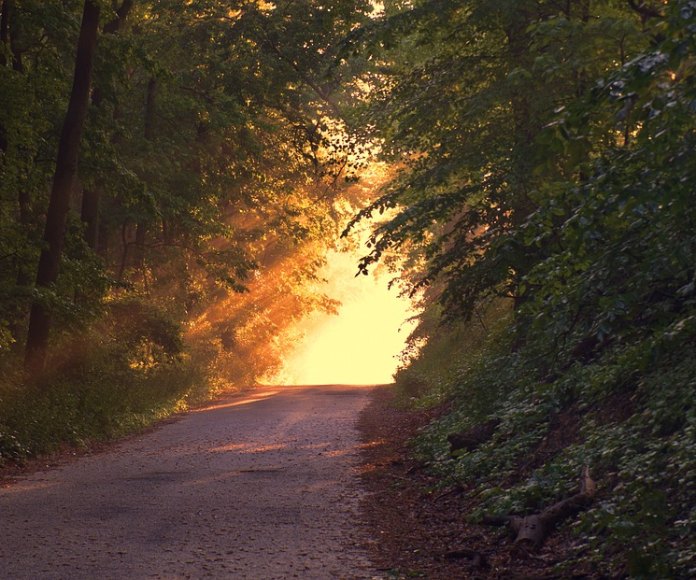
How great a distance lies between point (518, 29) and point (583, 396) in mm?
7513

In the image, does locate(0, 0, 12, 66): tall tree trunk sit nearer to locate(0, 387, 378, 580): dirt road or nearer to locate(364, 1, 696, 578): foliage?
locate(364, 1, 696, 578): foliage

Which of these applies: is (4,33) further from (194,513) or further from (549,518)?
(549,518)

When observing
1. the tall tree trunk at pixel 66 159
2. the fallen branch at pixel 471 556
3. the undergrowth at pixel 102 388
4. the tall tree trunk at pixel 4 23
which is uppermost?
the tall tree trunk at pixel 4 23

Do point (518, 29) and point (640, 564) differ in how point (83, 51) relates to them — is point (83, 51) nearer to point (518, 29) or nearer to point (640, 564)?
A: point (518, 29)

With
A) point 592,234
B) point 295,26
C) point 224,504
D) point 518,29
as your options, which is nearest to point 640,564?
point 592,234

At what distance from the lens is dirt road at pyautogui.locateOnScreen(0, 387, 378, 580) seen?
23.6ft

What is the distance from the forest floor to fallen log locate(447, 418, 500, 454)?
61 centimetres

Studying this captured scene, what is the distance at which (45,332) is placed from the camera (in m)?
17.2

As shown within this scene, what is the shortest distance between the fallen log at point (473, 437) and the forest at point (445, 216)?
41 mm

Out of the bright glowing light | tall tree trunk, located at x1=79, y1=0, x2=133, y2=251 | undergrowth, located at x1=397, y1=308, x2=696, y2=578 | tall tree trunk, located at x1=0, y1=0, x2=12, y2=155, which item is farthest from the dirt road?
the bright glowing light

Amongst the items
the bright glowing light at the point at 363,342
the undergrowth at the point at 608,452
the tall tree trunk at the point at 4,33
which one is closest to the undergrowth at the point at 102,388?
the tall tree trunk at the point at 4,33

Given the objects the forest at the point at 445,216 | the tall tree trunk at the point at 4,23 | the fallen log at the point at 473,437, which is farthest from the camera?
the tall tree trunk at the point at 4,23

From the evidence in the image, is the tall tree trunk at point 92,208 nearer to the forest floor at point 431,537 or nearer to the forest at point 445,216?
the forest at point 445,216

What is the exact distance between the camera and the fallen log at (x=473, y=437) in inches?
465
